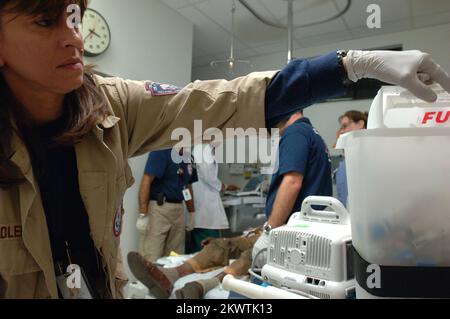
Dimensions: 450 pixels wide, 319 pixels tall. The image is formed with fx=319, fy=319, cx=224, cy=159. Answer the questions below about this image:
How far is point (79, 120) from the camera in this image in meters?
0.59

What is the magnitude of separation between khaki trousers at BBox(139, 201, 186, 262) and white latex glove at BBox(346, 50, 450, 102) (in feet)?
6.97

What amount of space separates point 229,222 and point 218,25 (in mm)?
1857

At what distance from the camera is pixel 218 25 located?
2.70 meters

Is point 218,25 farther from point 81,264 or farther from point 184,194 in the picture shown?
Answer: point 81,264

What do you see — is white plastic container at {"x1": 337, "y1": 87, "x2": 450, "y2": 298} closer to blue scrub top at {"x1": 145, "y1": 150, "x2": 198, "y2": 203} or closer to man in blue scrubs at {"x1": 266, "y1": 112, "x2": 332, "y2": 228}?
man in blue scrubs at {"x1": 266, "y1": 112, "x2": 332, "y2": 228}

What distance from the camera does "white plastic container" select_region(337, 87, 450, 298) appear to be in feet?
1.40

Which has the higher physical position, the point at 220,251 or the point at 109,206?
the point at 109,206

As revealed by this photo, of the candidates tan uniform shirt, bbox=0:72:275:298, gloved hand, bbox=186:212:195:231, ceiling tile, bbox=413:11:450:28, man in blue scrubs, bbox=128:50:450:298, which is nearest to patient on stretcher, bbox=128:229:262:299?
gloved hand, bbox=186:212:195:231

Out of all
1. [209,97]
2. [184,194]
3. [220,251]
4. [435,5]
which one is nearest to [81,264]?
[209,97]

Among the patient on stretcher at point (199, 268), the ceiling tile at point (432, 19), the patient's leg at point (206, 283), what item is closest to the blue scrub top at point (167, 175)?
the patient on stretcher at point (199, 268)

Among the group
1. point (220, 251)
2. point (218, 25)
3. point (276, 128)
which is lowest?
point (220, 251)

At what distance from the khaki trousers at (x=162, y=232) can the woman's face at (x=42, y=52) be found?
1.99 metres

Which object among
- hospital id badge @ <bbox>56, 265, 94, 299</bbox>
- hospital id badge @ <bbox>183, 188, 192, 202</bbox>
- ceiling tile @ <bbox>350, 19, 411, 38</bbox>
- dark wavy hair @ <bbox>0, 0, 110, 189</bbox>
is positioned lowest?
A: hospital id badge @ <bbox>56, 265, 94, 299</bbox>
